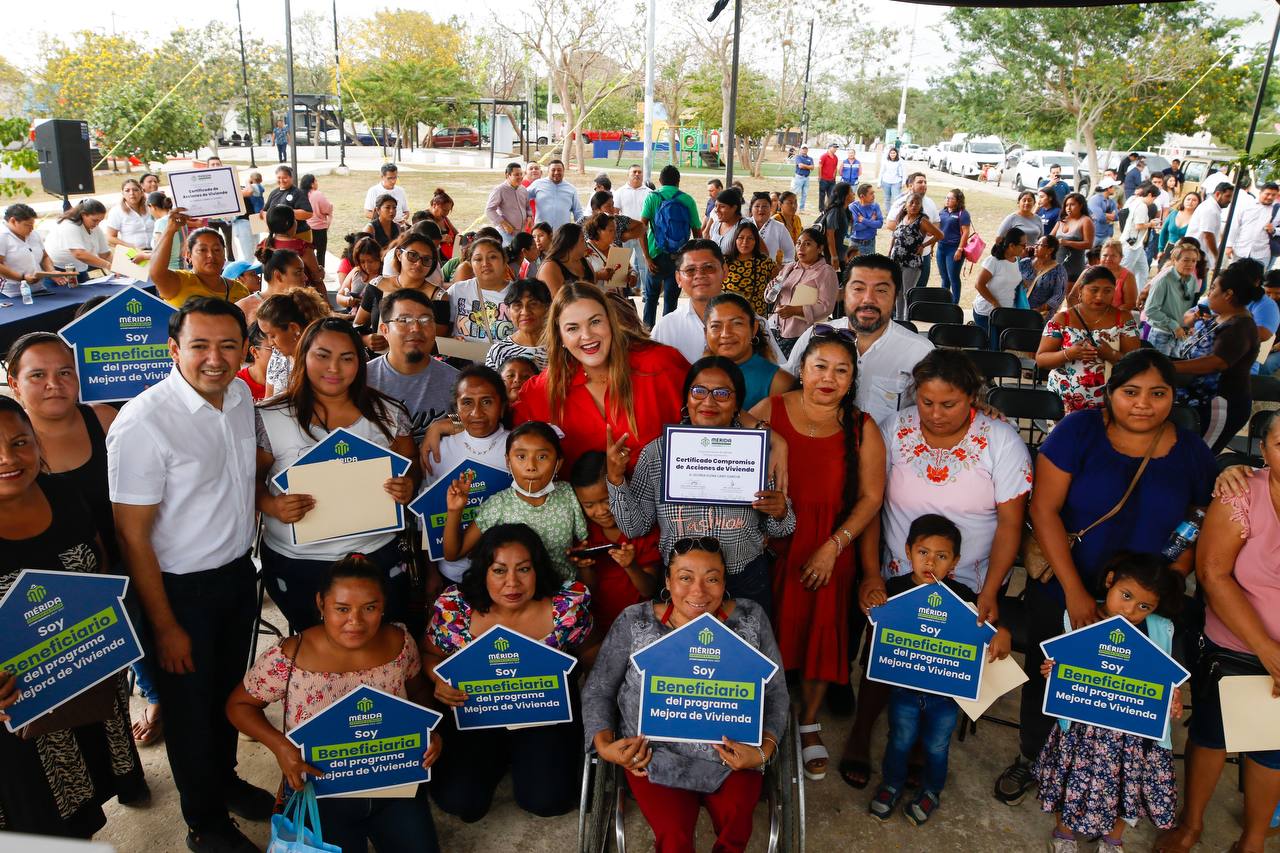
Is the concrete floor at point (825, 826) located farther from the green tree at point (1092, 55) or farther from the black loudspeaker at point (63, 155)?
the green tree at point (1092, 55)

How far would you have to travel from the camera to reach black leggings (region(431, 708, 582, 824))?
3.23 meters

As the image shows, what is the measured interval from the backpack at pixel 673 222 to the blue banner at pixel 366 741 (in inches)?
301

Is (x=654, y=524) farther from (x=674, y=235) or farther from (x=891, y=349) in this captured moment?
(x=674, y=235)

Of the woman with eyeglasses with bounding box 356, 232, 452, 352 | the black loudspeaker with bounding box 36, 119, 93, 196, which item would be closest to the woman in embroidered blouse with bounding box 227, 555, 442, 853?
the woman with eyeglasses with bounding box 356, 232, 452, 352

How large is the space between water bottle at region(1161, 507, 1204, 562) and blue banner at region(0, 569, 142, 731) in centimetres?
346

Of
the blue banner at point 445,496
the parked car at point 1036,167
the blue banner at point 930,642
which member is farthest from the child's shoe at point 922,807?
the parked car at point 1036,167

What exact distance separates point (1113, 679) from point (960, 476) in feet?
2.76

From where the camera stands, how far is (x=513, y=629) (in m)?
3.07

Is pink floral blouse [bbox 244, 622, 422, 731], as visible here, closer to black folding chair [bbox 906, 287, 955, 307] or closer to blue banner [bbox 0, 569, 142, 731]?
blue banner [bbox 0, 569, 142, 731]

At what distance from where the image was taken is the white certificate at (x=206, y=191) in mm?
6723

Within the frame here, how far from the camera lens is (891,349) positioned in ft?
13.4

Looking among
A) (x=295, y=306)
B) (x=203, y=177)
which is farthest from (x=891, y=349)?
(x=203, y=177)

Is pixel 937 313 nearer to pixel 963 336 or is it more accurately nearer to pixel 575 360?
pixel 963 336

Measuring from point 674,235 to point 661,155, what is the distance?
36551mm
